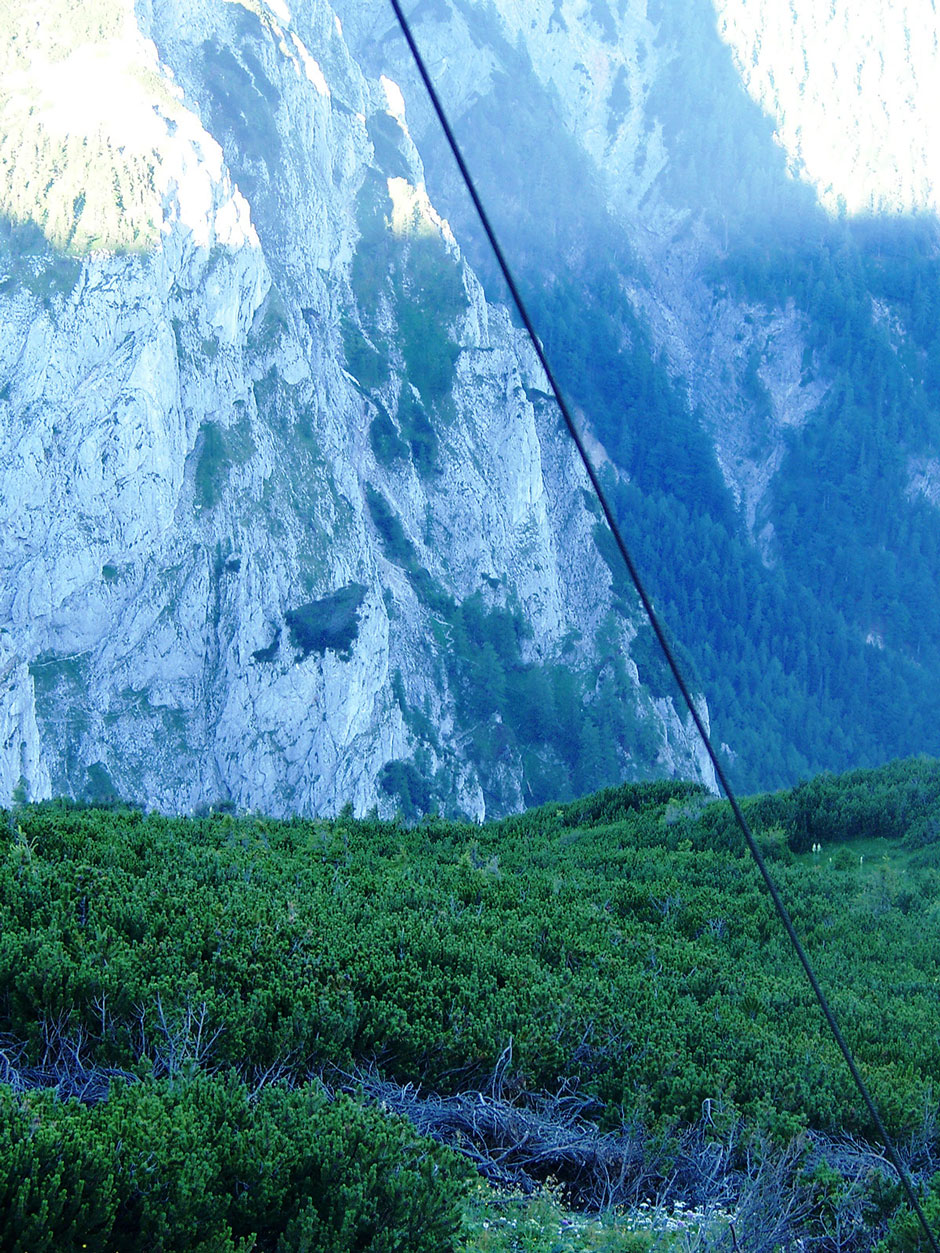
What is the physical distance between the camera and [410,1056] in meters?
8.10

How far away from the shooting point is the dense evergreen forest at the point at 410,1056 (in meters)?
5.25

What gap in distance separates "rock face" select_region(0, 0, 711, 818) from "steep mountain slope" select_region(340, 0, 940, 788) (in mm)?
40778

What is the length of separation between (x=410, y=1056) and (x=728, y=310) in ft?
597

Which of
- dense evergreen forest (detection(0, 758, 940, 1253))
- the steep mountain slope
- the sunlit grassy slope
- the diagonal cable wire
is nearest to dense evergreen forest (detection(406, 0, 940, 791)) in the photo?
the steep mountain slope

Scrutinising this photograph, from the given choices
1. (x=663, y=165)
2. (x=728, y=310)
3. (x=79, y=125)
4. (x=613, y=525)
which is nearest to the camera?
(x=613, y=525)

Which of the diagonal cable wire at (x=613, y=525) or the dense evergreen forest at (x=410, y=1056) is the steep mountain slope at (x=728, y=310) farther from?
the diagonal cable wire at (x=613, y=525)

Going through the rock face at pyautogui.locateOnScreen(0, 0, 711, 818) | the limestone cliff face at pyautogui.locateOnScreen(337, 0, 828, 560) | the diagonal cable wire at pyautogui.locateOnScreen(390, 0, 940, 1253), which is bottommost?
the diagonal cable wire at pyautogui.locateOnScreen(390, 0, 940, 1253)

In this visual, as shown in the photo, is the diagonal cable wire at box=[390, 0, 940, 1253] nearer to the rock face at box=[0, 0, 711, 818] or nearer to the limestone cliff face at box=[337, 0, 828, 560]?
the rock face at box=[0, 0, 711, 818]

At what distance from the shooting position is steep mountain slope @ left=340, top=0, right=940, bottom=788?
148875mm

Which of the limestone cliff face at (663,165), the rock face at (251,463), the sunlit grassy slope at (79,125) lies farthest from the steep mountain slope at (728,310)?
the sunlit grassy slope at (79,125)

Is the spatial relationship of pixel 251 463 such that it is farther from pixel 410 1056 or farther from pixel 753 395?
pixel 753 395

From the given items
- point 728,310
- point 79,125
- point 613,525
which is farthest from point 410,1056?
point 728,310

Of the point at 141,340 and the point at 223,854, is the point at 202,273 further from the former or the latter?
the point at 223,854

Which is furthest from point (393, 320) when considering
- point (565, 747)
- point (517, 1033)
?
point (517, 1033)
